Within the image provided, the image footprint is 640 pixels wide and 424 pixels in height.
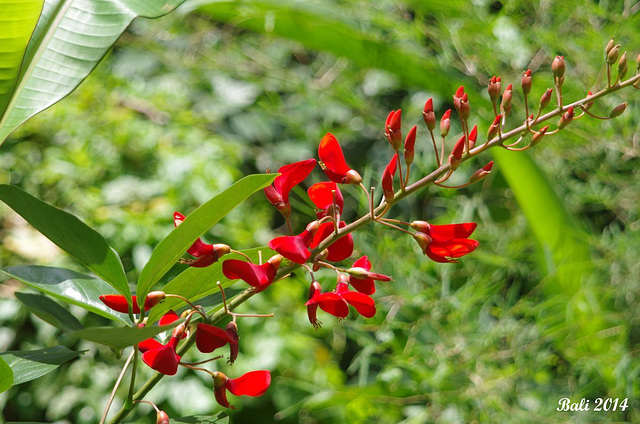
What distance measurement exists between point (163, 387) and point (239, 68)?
1.14 metres

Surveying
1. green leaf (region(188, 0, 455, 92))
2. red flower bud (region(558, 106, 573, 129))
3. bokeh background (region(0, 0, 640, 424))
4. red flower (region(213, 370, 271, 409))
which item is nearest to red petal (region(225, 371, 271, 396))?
A: red flower (region(213, 370, 271, 409))

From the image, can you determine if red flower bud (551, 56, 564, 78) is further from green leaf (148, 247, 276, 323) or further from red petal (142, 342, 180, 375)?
red petal (142, 342, 180, 375)

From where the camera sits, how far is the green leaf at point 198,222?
1.52 feet

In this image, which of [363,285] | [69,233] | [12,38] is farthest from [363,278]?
[12,38]

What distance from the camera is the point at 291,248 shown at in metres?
0.49

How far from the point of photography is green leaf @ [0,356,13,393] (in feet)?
1.59

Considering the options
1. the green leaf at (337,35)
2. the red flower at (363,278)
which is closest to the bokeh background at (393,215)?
the green leaf at (337,35)

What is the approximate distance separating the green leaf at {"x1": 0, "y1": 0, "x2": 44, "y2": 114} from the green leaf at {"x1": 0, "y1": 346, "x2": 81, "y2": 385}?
0.23 metres

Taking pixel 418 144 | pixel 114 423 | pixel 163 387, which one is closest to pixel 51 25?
pixel 114 423

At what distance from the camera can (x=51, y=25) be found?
67 cm

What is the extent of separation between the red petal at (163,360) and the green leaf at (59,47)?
0.27 m

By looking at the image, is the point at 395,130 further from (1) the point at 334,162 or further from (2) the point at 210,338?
(2) the point at 210,338

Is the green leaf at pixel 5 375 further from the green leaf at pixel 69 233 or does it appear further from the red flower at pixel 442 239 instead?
the red flower at pixel 442 239

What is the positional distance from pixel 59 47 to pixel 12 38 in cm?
7
